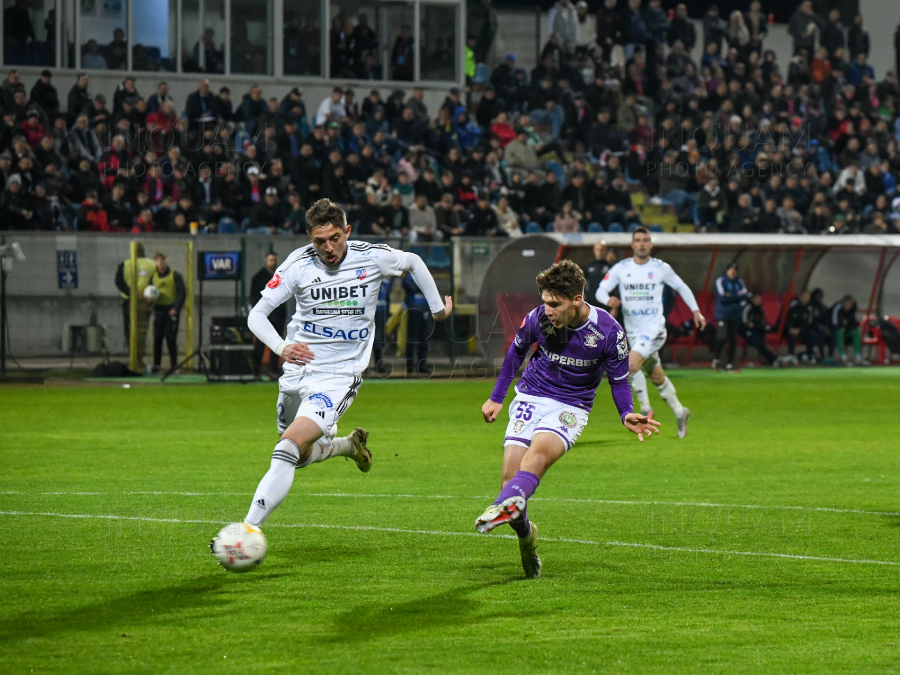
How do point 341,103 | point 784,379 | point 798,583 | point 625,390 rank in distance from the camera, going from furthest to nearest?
point 341,103
point 784,379
point 625,390
point 798,583

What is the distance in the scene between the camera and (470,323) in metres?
27.2

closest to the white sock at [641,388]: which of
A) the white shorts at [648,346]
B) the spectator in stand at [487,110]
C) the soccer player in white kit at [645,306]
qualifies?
the soccer player in white kit at [645,306]

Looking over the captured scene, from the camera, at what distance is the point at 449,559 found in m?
8.06

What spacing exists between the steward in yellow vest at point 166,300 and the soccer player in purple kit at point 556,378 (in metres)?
17.3

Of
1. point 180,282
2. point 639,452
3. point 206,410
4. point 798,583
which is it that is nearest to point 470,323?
point 180,282

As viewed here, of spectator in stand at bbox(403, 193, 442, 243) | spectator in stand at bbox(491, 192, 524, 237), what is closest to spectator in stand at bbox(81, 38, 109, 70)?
spectator in stand at bbox(403, 193, 442, 243)

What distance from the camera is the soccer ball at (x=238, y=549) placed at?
7000mm

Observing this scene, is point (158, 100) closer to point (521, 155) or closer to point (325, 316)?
point (521, 155)

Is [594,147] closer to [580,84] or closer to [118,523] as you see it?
[580,84]

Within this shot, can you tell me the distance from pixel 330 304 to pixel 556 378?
1.56 m

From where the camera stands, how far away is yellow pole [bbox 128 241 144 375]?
24.4 m

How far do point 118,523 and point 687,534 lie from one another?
4036mm

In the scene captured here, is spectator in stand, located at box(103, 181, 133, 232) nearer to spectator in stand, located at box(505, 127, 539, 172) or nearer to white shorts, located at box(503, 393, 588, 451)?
spectator in stand, located at box(505, 127, 539, 172)

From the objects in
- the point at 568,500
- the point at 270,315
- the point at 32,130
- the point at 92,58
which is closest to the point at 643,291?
the point at 568,500
